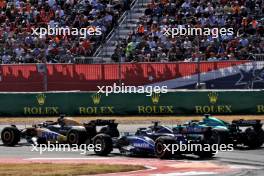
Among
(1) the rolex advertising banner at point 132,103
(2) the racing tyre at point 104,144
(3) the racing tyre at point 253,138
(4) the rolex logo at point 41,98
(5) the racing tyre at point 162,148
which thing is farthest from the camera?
(4) the rolex logo at point 41,98

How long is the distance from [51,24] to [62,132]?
55.1ft

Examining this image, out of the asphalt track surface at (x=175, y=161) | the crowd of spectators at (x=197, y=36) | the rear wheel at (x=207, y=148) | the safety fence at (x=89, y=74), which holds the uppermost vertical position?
the crowd of spectators at (x=197, y=36)

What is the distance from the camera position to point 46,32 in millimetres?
36938

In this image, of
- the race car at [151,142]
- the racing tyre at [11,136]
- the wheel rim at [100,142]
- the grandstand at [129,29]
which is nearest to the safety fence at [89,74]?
the grandstand at [129,29]

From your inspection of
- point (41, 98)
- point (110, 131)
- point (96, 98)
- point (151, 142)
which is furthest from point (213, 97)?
point (151, 142)

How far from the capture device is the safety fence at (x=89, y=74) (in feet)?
104

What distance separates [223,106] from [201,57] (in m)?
2.42

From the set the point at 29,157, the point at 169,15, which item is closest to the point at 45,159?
the point at 29,157

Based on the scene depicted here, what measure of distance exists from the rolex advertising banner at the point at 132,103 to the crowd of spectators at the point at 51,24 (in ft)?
7.07

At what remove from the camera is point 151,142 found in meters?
18.7

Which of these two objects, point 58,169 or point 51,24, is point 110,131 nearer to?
point 58,169

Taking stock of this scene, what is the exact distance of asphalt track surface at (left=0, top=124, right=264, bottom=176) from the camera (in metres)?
15.7

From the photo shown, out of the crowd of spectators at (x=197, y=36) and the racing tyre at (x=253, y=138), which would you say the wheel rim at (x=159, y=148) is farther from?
the crowd of spectators at (x=197, y=36)

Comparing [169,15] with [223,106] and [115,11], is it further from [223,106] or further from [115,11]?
[223,106]
